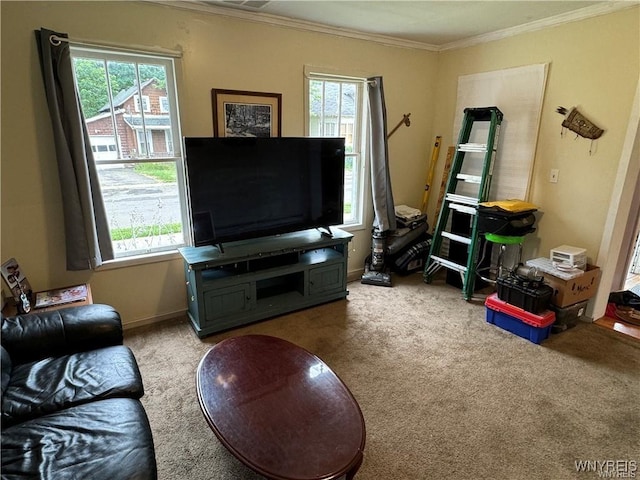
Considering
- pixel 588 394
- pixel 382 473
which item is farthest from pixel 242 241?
pixel 588 394

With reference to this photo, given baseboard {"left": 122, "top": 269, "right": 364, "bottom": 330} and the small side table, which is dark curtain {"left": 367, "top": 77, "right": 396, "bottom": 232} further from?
the small side table

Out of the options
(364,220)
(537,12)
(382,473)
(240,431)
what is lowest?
(382,473)

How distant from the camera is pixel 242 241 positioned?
9.90 ft

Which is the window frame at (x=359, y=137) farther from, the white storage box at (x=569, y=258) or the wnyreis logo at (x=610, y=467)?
the wnyreis logo at (x=610, y=467)

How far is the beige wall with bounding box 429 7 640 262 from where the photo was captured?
264 cm

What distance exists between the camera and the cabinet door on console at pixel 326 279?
3.16m

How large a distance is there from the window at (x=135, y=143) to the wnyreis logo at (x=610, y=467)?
2.93 meters

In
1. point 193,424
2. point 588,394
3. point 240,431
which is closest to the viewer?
point 240,431

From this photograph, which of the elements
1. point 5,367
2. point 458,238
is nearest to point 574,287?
point 458,238

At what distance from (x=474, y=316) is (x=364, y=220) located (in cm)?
147

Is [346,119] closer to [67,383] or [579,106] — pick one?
[579,106]

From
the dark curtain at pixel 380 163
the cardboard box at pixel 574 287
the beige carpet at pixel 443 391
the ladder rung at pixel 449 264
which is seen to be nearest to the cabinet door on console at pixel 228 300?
the beige carpet at pixel 443 391

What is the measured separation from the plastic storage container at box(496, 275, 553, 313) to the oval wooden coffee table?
71.4 inches

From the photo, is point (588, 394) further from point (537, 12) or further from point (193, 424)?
point (537, 12)
